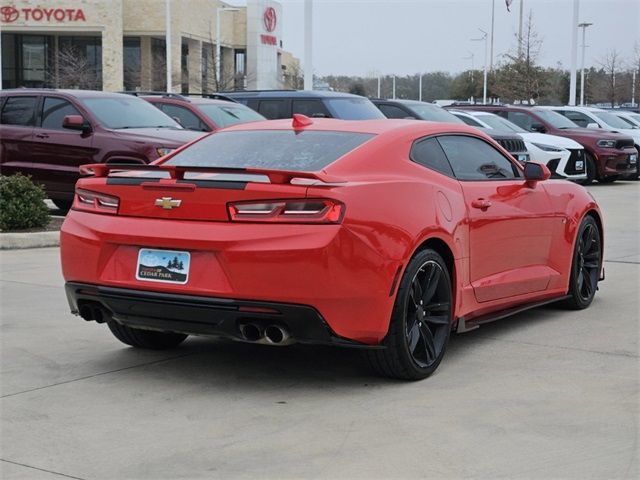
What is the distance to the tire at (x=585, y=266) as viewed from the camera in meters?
7.68

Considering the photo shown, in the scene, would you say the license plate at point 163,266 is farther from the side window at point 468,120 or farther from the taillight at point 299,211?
the side window at point 468,120

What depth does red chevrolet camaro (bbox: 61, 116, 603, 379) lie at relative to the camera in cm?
503

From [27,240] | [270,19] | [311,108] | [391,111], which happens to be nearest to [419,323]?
[27,240]

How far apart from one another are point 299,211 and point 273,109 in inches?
527

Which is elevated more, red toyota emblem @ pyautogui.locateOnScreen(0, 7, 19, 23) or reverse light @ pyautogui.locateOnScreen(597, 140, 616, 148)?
red toyota emblem @ pyautogui.locateOnScreen(0, 7, 19, 23)

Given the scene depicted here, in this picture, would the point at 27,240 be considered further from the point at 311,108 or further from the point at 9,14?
the point at 9,14

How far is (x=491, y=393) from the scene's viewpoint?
5.36m

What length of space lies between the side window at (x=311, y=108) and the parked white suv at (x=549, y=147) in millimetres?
4630

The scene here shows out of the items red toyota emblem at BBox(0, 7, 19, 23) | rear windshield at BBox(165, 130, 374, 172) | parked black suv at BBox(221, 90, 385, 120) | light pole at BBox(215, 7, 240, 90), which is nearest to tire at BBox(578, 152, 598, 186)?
parked black suv at BBox(221, 90, 385, 120)

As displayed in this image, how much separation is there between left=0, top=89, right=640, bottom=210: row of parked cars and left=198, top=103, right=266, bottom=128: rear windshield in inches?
0.8

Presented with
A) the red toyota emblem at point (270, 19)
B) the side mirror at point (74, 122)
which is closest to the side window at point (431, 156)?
the side mirror at point (74, 122)

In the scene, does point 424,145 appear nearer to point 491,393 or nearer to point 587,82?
point 491,393

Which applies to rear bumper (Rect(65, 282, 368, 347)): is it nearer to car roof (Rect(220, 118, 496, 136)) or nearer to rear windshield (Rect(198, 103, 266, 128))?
car roof (Rect(220, 118, 496, 136))

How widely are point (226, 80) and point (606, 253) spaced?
47053 millimetres
